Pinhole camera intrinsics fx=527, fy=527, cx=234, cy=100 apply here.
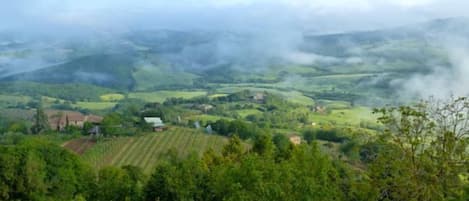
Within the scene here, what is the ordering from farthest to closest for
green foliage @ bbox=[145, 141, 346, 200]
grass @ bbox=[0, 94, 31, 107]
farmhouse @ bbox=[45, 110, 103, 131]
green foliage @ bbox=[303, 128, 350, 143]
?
grass @ bbox=[0, 94, 31, 107], farmhouse @ bbox=[45, 110, 103, 131], green foliage @ bbox=[303, 128, 350, 143], green foliage @ bbox=[145, 141, 346, 200]

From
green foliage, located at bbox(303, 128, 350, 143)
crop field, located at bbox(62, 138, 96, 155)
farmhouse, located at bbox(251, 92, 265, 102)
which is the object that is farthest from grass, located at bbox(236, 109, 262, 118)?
crop field, located at bbox(62, 138, 96, 155)

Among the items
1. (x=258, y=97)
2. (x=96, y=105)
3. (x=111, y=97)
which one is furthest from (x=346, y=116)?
(x=111, y=97)

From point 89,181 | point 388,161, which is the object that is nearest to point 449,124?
point 388,161

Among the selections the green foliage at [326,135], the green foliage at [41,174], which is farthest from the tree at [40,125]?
the green foliage at [41,174]

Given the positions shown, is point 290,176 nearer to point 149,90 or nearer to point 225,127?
point 225,127

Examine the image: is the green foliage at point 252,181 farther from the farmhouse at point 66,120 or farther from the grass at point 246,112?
the grass at point 246,112

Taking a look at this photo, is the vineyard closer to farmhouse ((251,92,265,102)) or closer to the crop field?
the crop field

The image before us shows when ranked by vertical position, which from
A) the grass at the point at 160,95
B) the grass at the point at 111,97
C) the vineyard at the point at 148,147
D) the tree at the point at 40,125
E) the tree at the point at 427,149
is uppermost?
the tree at the point at 427,149

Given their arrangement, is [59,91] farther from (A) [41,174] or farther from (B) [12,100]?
(A) [41,174]
